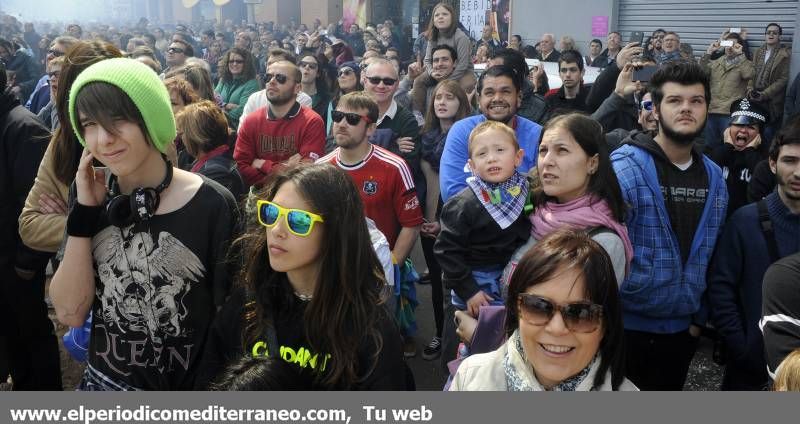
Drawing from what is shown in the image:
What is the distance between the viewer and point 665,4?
14344mm

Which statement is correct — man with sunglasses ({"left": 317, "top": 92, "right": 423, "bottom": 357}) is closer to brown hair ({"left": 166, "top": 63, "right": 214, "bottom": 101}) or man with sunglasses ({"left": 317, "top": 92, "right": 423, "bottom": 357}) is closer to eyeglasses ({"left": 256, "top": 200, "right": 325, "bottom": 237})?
eyeglasses ({"left": 256, "top": 200, "right": 325, "bottom": 237})

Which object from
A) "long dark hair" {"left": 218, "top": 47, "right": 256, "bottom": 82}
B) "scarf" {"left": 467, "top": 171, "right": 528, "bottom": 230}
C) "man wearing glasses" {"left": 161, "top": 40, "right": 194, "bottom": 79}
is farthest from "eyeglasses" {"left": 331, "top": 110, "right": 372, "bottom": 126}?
"man wearing glasses" {"left": 161, "top": 40, "right": 194, "bottom": 79}

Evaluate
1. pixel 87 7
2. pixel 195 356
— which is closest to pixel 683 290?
pixel 195 356

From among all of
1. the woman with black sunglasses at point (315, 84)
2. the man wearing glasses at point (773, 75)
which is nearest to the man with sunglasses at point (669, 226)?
the woman with black sunglasses at point (315, 84)

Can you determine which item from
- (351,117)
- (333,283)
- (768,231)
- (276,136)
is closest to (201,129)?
(351,117)

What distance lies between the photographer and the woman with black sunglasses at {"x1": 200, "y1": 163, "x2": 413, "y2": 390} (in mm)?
2061

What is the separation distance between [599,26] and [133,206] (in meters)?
15.0

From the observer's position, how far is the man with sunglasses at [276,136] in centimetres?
495

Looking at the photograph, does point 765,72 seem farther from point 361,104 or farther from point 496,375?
point 496,375

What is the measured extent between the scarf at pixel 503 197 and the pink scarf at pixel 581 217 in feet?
0.38

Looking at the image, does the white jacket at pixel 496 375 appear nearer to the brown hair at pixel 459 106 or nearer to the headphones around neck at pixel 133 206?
the headphones around neck at pixel 133 206

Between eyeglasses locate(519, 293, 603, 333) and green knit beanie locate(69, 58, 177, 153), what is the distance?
4.20ft

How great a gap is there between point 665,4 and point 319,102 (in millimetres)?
9983
